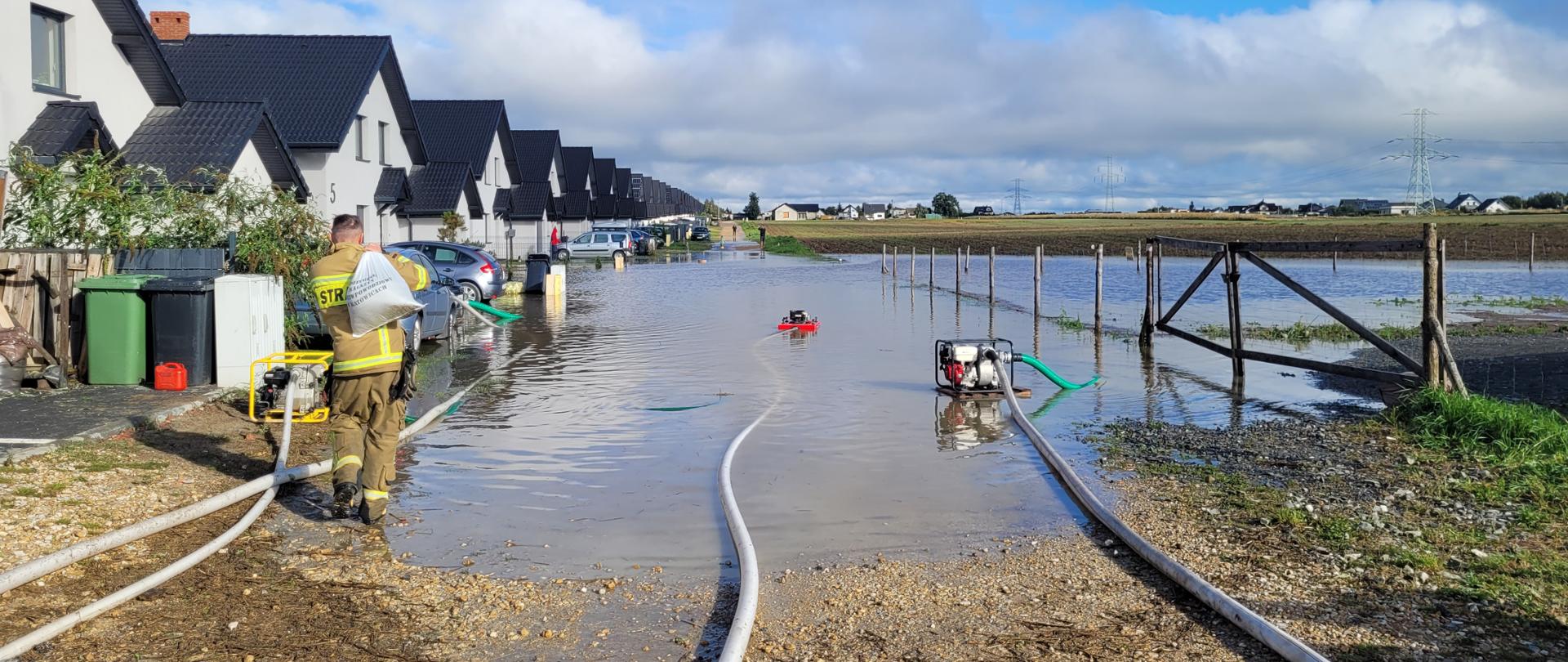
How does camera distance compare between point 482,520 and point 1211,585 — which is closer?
point 1211,585

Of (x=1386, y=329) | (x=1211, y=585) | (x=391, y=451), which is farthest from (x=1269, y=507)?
(x=1386, y=329)

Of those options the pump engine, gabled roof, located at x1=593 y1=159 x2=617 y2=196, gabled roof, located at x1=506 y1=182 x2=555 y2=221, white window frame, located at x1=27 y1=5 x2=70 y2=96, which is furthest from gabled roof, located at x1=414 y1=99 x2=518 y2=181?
the pump engine

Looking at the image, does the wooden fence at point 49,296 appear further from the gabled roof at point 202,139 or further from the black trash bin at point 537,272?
the black trash bin at point 537,272

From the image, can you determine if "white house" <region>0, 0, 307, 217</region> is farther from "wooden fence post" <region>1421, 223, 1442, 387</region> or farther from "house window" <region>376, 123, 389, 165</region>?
"wooden fence post" <region>1421, 223, 1442, 387</region>

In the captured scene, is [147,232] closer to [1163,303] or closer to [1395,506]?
[1395,506]

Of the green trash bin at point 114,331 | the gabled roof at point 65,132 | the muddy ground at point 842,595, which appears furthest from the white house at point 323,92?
the muddy ground at point 842,595

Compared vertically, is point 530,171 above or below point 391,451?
above

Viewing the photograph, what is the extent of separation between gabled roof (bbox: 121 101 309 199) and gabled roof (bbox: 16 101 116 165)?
3.55 ft

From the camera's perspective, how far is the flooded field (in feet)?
24.2

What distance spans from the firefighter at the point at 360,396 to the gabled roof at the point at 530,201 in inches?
1897

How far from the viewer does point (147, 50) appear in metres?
20.9

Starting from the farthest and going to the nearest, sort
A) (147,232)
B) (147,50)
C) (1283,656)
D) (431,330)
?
(147,50) → (431,330) → (147,232) → (1283,656)

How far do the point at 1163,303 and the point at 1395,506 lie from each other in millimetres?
26063

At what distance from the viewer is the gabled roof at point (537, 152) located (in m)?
59.2
